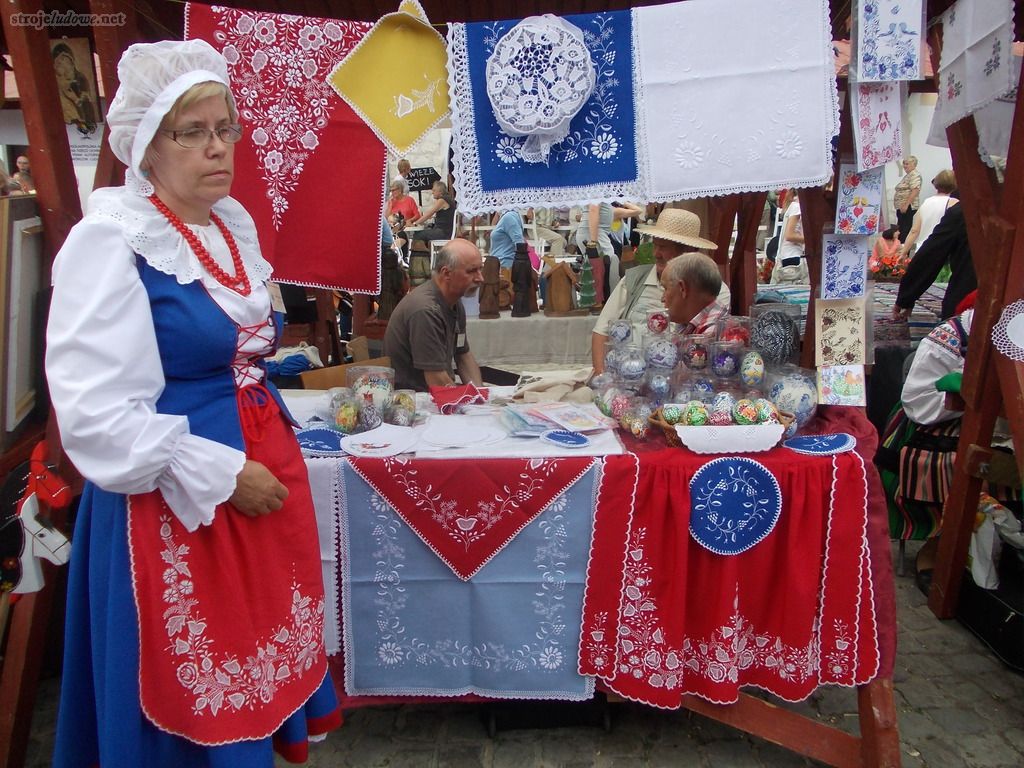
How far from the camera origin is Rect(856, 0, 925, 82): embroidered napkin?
2.21 meters

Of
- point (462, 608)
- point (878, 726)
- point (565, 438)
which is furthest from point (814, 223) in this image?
point (462, 608)

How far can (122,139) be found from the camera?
148cm

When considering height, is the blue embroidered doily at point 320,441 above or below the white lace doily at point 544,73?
below

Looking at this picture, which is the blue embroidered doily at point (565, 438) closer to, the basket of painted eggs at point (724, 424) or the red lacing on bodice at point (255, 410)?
the basket of painted eggs at point (724, 424)

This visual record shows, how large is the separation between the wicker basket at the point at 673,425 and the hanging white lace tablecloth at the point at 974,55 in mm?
1446

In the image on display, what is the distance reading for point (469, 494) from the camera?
2270 mm

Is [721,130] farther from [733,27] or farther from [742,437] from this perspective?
[742,437]

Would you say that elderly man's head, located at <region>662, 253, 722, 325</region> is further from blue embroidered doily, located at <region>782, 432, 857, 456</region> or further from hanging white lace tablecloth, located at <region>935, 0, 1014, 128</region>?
hanging white lace tablecloth, located at <region>935, 0, 1014, 128</region>

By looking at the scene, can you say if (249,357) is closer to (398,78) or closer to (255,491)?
(255,491)

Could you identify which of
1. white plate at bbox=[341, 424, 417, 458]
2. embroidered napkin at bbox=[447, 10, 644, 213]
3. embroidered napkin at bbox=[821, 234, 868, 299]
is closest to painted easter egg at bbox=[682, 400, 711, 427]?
embroidered napkin at bbox=[821, 234, 868, 299]

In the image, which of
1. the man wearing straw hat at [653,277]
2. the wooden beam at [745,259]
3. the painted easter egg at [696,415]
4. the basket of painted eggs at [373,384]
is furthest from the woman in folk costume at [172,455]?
the wooden beam at [745,259]

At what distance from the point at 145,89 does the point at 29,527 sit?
56.0 inches

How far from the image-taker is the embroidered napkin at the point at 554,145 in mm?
2303

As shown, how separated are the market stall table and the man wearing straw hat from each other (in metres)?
1.39
